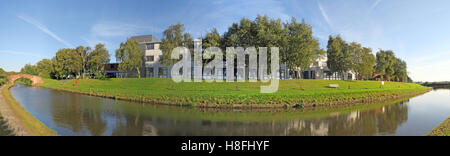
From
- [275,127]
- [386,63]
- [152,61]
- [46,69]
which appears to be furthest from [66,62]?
[386,63]

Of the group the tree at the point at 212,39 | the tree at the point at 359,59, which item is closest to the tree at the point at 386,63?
the tree at the point at 359,59

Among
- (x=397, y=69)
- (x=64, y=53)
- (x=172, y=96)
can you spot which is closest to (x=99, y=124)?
(x=172, y=96)

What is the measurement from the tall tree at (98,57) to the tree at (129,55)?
55.6 feet

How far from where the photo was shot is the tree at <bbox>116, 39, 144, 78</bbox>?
54.8 m

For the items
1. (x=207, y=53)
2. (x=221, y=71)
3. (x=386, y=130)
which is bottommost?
(x=386, y=130)

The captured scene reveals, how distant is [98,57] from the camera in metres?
66.8

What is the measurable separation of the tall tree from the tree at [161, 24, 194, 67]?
34.8 meters

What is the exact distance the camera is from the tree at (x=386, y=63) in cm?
7200

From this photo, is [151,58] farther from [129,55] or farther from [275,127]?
[275,127]

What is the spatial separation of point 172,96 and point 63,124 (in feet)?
38.2

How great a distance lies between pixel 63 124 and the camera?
44.1 ft

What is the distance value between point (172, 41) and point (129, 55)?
16.7m

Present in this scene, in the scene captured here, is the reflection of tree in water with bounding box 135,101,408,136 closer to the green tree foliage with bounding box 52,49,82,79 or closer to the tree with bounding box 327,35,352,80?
the tree with bounding box 327,35,352,80
